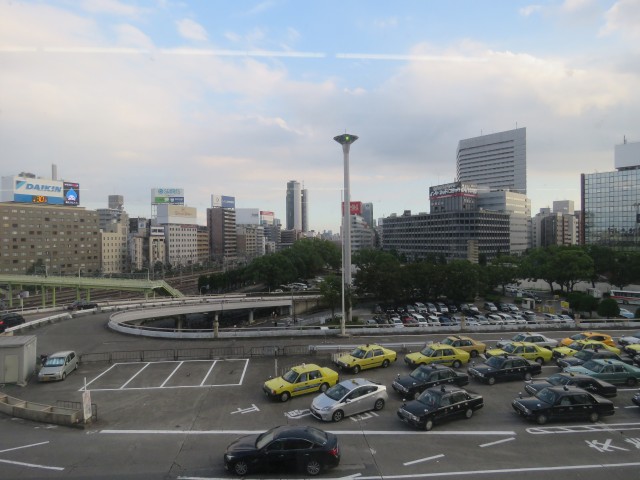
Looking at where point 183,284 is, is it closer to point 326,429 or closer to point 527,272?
point 527,272

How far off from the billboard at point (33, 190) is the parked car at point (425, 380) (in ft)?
402

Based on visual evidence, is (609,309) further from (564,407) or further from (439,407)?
(439,407)

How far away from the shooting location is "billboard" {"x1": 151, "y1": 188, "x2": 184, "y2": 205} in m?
174

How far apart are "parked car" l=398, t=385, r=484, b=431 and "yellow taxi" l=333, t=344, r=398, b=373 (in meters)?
6.46

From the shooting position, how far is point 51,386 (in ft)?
69.0

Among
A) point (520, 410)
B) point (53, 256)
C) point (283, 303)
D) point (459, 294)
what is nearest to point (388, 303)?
point (459, 294)

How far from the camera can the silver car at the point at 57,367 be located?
70.6 ft

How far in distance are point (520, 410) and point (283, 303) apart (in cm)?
5148

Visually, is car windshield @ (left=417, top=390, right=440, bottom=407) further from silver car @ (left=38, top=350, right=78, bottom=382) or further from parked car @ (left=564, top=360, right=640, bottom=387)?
silver car @ (left=38, top=350, right=78, bottom=382)

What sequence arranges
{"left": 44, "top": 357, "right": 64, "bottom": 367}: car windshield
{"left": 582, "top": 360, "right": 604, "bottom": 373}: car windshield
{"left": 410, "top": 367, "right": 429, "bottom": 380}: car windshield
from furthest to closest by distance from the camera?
1. {"left": 44, "top": 357, "right": 64, "bottom": 367}: car windshield
2. {"left": 582, "top": 360, "right": 604, "bottom": 373}: car windshield
3. {"left": 410, "top": 367, "right": 429, "bottom": 380}: car windshield

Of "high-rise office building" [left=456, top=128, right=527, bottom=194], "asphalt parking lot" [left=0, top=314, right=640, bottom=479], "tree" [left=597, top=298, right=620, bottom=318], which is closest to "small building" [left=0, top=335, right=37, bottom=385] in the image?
"asphalt parking lot" [left=0, top=314, right=640, bottom=479]

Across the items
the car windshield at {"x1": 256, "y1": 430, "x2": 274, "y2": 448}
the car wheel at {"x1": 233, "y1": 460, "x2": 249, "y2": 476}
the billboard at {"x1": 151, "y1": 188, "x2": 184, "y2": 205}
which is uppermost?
the billboard at {"x1": 151, "y1": 188, "x2": 184, "y2": 205}

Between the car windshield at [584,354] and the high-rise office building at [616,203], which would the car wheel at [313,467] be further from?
the high-rise office building at [616,203]

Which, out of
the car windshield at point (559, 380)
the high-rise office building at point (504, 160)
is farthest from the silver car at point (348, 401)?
the high-rise office building at point (504, 160)
